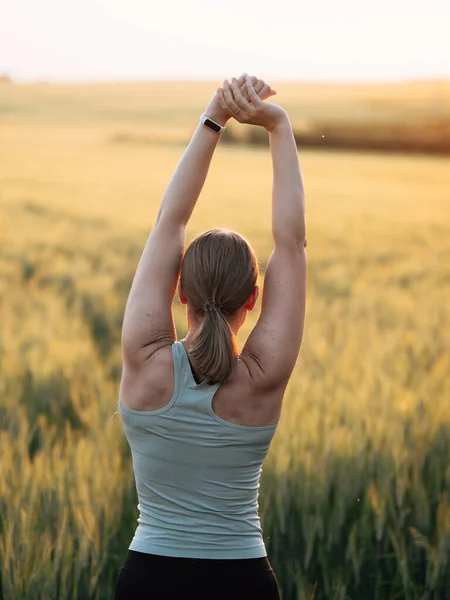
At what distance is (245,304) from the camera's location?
146 cm

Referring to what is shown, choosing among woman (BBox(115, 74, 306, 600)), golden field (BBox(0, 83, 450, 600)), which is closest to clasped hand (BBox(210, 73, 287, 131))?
woman (BBox(115, 74, 306, 600))

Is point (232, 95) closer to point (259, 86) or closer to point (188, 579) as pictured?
point (259, 86)

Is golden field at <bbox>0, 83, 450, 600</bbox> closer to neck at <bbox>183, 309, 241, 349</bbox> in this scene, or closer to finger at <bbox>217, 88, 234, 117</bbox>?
finger at <bbox>217, 88, 234, 117</bbox>

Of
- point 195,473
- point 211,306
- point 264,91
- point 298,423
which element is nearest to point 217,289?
point 211,306

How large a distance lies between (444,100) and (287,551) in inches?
1157

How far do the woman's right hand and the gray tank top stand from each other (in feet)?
1.38

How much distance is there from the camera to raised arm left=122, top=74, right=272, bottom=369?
1.46m

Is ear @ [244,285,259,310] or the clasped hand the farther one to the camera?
the clasped hand

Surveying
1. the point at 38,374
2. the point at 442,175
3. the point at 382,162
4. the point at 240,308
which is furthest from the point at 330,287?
the point at 382,162

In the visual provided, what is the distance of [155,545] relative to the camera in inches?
56.5

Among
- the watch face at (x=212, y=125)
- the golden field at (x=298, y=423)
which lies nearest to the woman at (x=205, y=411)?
the watch face at (x=212, y=125)

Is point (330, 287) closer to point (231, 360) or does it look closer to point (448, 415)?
point (448, 415)

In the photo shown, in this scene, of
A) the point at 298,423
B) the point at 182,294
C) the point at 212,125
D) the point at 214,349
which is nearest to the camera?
the point at 214,349

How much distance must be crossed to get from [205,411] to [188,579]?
0.80ft
